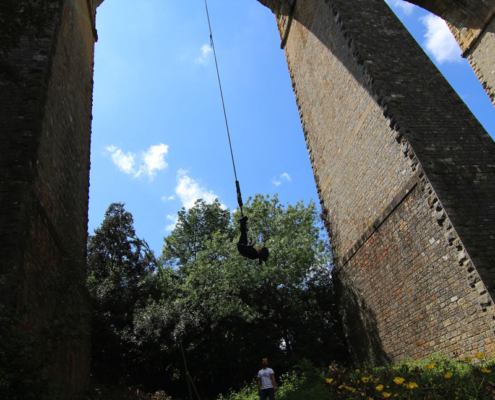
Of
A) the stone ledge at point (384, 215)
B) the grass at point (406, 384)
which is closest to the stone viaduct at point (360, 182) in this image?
the stone ledge at point (384, 215)

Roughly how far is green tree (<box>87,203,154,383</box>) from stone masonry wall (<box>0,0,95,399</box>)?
1882 mm

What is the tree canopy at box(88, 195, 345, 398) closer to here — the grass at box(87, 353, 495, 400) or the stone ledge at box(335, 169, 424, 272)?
the grass at box(87, 353, 495, 400)

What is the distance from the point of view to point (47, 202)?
648 centimetres

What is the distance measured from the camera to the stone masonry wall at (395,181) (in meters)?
6.14

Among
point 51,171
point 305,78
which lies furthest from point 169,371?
point 305,78

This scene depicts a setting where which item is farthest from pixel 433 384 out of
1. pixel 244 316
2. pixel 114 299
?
pixel 114 299

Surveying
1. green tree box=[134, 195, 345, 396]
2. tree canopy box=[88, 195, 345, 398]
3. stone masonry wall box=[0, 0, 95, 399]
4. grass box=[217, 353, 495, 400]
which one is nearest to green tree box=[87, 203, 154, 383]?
tree canopy box=[88, 195, 345, 398]

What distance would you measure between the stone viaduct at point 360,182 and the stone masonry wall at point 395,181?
0.03 metres

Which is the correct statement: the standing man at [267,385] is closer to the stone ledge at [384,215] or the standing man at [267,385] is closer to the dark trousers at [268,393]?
the dark trousers at [268,393]

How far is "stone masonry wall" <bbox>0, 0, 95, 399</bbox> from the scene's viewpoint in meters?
5.01

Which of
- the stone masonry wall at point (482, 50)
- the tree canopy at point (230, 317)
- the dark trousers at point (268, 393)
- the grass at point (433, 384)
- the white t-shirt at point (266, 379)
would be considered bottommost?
the grass at point (433, 384)

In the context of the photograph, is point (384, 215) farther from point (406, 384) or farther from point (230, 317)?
point (230, 317)

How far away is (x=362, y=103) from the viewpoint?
28.7 ft

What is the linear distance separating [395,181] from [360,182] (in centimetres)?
145
